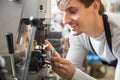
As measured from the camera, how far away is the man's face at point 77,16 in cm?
94

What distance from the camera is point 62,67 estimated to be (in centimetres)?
87

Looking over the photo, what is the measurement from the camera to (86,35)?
112 centimetres

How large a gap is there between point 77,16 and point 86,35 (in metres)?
0.19

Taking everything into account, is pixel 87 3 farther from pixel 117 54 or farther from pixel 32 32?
pixel 32 32

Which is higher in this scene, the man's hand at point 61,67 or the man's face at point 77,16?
the man's face at point 77,16

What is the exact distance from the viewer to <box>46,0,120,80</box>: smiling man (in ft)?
2.95

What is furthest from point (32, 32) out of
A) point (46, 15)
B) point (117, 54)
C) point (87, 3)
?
point (117, 54)

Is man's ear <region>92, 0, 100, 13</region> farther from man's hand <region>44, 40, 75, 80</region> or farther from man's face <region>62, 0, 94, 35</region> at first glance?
man's hand <region>44, 40, 75, 80</region>

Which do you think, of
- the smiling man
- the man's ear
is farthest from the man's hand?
the man's ear

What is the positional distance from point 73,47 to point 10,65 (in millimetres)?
549

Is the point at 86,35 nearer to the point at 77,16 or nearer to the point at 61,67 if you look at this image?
the point at 77,16

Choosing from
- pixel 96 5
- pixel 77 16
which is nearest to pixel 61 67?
pixel 77 16

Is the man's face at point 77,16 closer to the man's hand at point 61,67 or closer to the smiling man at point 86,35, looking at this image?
the smiling man at point 86,35

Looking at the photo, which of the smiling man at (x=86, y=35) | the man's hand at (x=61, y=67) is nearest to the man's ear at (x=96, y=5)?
the smiling man at (x=86, y=35)
